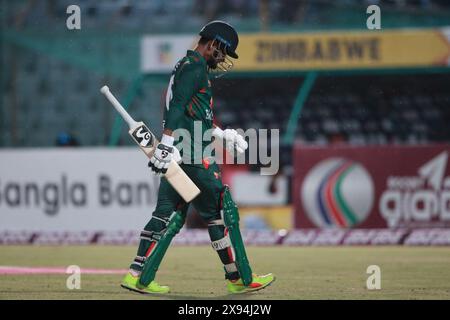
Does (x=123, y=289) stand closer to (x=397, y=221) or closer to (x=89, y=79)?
(x=397, y=221)

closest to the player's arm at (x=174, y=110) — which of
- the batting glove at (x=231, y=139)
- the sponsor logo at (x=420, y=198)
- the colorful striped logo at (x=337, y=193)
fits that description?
the batting glove at (x=231, y=139)

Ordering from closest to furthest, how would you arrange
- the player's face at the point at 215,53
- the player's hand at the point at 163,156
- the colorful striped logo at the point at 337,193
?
the player's hand at the point at 163,156
the player's face at the point at 215,53
the colorful striped logo at the point at 337,193

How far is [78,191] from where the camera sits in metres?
16.5

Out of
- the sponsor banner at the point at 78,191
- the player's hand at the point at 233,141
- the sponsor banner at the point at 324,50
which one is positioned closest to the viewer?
the player's hand at the point at 233,141

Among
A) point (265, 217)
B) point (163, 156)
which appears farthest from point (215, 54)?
point (265, 217)

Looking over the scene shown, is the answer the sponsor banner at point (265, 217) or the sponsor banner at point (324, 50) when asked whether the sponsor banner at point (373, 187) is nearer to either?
the sponsor banner at point (265, 217)

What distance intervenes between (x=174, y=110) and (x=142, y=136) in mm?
436

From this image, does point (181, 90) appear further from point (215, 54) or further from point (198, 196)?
point (198, 196)

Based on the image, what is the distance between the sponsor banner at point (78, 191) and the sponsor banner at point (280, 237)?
0.11 meters

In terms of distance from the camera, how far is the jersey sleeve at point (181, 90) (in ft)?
29.3

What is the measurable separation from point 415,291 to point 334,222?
6.65 metres
